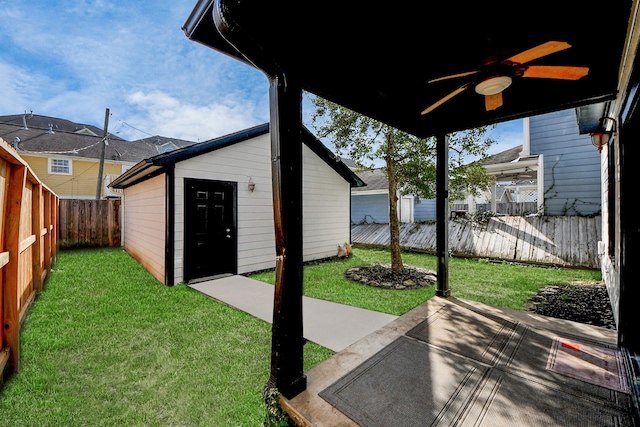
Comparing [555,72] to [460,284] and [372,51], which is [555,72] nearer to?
[372,51]


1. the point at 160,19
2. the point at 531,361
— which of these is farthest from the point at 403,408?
the point at 160,19

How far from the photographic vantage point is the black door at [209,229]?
17.6 ft

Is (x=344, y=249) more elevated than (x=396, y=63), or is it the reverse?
(x=396, y=63)

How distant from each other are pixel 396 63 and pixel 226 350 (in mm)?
3234

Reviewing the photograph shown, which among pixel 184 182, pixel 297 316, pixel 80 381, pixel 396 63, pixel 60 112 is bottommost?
pixel 80 381

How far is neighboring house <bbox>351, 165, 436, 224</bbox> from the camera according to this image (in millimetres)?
12348

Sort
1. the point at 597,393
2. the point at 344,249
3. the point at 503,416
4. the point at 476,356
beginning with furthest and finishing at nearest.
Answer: the point at 344,249, the point at 476,356, the point at 597,393, the point at 503,416

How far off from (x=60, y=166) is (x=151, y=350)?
17.5 meters

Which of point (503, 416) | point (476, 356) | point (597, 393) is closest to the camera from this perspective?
point (503, 416)

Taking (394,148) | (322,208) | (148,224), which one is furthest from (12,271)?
(322,208)

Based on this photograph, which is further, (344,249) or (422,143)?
(344,249)

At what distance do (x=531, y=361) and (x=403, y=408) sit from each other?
4.61ft

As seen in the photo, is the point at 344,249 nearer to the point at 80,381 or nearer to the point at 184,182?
the point at 184,182

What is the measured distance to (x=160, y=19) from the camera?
17.7 feet
